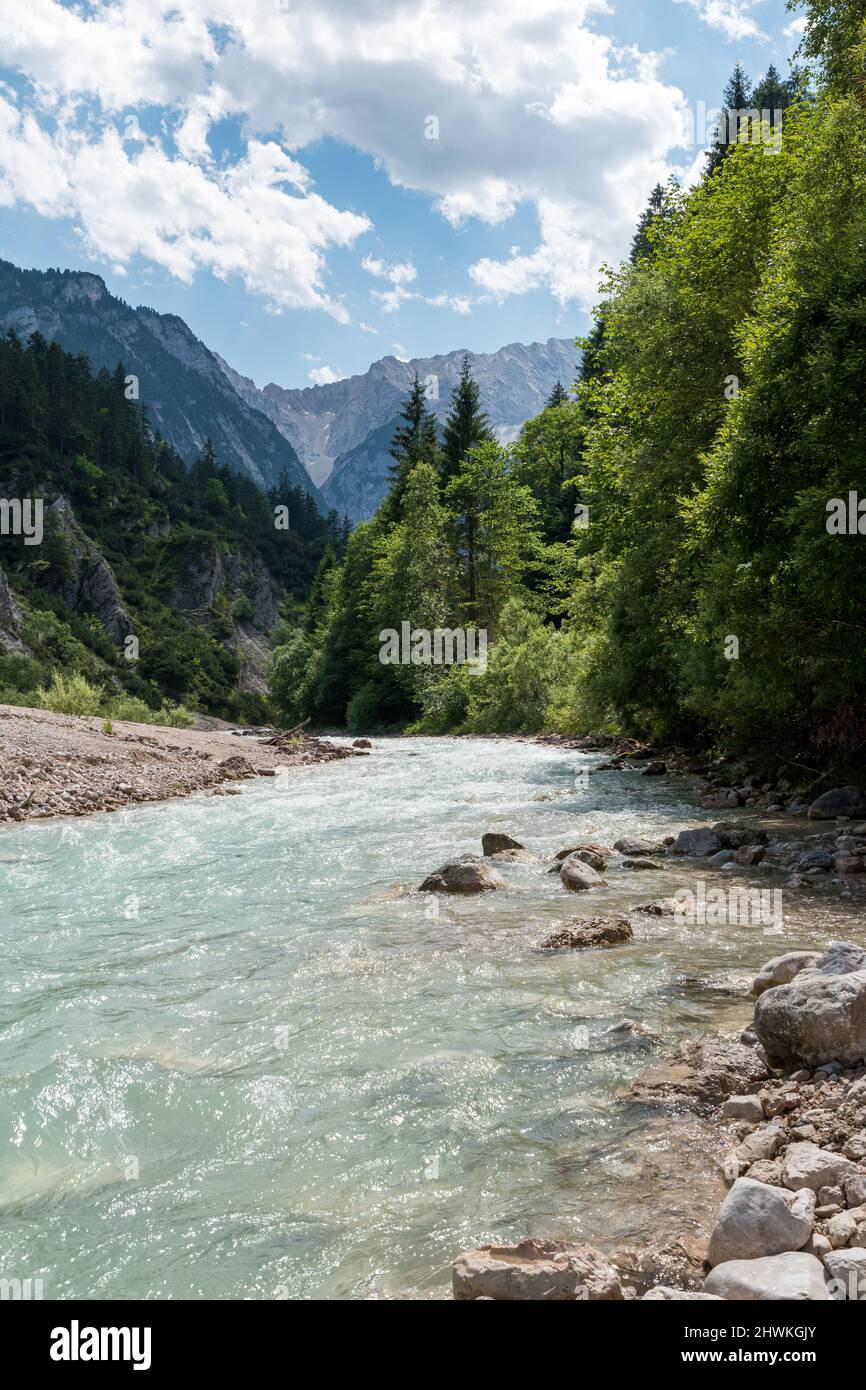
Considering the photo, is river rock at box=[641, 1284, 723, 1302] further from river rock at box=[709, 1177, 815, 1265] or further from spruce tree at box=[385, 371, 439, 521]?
spruce tree at box=[385, 371, 439, 521]

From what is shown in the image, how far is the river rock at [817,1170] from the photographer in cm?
375

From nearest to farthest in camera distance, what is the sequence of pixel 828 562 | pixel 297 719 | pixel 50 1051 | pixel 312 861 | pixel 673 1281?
1. pixel 673 1281
2. pixel 50 1051
3. pixel 828 562
4. pixel 312 861
5. pixel 297 719

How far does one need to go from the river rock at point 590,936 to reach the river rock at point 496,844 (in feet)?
14.3

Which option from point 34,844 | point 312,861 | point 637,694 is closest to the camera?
point 312,861

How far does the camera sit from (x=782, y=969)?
20.8 ft

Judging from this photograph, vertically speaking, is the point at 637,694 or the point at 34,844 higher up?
the point at 637,694

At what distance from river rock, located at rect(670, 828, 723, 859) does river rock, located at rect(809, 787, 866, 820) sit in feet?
9.26

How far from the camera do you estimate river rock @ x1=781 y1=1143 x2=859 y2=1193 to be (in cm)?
375

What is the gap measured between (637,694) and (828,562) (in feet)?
40.5

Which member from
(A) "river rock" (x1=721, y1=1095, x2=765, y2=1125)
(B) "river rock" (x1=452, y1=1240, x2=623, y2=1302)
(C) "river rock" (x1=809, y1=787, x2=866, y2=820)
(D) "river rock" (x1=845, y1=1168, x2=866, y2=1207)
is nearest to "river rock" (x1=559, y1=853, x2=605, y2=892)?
(C) "river rock" (x1=809, y1=787, x2=866, y2=820)

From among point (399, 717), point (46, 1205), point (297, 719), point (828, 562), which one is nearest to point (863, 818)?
point (828, 562)

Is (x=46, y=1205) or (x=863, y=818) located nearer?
(x=46, y=1205)
